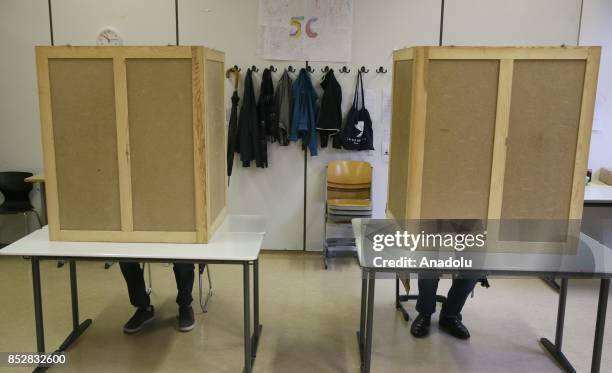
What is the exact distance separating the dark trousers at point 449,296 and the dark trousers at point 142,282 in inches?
56.2

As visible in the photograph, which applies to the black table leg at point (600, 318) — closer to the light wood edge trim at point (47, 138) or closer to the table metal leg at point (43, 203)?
the light wood edge trim at point (47, 138)

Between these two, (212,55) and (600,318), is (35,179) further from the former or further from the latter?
(600,318)

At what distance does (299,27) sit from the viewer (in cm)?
433

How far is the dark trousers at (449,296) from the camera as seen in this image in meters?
3.12

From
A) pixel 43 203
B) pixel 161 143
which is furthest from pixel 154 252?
pixel 43 203

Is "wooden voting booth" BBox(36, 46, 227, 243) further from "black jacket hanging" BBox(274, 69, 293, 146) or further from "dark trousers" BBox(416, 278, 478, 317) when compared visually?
"black jacket hanging" BBox(274, 69, 293, 146)

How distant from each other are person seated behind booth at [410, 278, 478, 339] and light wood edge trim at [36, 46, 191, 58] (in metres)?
1.91

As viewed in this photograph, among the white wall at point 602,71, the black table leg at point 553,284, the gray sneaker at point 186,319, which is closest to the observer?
the gray sneaker at point 186,319

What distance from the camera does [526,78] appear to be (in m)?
2.28

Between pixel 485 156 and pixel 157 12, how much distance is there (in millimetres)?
3144

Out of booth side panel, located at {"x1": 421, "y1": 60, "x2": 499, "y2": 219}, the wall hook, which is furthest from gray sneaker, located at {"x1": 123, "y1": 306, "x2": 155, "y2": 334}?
the wall hook

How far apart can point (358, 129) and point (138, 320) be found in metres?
2.30

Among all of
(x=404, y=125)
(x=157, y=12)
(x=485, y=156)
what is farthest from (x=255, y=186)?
(x=485, y=156)

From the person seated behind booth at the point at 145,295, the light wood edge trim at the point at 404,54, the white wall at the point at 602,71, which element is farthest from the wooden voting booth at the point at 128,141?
the white wall at the point at 602,71
